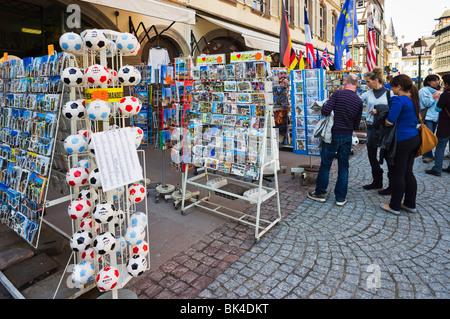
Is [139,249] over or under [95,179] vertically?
under

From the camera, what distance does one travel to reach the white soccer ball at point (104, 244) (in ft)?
7.07

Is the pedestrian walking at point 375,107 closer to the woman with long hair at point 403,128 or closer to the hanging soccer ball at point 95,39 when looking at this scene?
the woman with long hair at point 403,128

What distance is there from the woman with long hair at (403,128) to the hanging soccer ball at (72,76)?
12.6ft

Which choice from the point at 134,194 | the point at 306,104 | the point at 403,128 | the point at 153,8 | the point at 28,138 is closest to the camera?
the point at 134,194

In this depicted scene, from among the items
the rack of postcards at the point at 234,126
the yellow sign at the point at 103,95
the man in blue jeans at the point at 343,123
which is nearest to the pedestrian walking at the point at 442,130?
the man in blue jeans at the point at 343,123

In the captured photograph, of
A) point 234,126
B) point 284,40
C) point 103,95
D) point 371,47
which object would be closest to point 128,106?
point 103,95

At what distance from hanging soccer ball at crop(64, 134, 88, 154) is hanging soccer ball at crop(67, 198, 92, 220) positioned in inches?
15.8

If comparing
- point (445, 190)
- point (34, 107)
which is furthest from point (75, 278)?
point (445, 190)

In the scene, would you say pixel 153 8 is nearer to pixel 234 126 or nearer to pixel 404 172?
pixel 234 126

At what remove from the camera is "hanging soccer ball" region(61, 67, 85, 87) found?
226 centimetres

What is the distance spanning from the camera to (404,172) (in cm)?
406

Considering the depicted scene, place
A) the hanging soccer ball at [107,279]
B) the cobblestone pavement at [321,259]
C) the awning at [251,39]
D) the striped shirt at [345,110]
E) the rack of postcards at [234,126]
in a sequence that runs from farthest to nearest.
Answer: the awning at [251,39] → the striped shirt at [345,110] → the rack of postcards at [234,126] → the cobblestone pavement at [321,259] → the hanging soccer ball at [107,279]

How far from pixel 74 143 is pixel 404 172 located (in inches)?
160

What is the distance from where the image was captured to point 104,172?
6.87 feet
